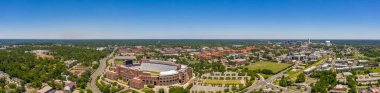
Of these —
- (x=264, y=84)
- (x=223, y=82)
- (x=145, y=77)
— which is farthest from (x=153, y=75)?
(x=264, y=84)

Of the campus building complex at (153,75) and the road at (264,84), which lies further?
the campus building complex at (153,75)

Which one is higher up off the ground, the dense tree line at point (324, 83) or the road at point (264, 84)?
the dense tree line at point (324, 83)

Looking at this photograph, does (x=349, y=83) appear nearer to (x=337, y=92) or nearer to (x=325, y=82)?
(x=325, y=82)

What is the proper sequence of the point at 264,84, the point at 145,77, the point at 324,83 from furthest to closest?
the point at 264,84
the point at 145,77
the point at 324,83

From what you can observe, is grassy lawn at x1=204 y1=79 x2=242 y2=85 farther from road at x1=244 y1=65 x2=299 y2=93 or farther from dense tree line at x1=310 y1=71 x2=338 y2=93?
dense tree line at x1=310 y1=71 x2=338 y2=93

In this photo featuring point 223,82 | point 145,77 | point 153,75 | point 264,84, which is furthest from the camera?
point 223,82

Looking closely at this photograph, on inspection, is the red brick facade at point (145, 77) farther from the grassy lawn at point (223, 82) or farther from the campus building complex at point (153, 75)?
the grassy lawn at point (223, 82)

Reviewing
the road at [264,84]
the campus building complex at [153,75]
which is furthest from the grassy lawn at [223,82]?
the campus building complex at [153,75]

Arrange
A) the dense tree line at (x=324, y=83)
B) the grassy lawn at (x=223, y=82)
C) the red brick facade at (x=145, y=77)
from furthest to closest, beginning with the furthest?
the grassy lawn at (x=223, y=82) → the red brick facade at (x=145, y=77) → the dense tree line at (x=324, y=83)

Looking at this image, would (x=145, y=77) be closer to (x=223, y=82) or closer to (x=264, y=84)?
(x=223, y=82)

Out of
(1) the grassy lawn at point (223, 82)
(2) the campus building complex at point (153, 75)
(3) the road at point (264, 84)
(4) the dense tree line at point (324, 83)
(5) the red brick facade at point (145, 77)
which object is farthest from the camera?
(1) the grassy lawn at point (223, 82)
